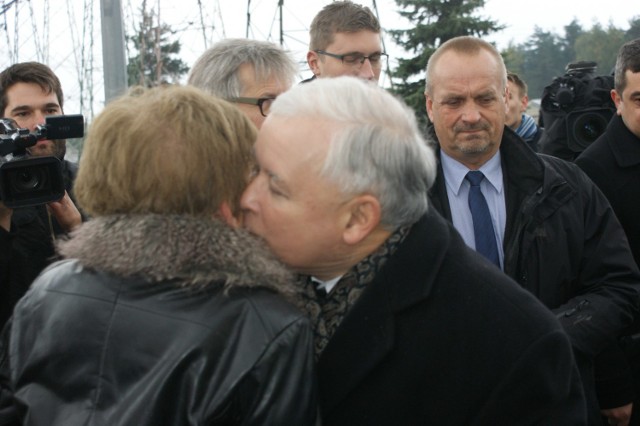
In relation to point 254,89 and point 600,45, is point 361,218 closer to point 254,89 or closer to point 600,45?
point 254,89

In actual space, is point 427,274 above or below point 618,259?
above

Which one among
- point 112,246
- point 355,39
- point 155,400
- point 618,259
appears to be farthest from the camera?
point 355,39

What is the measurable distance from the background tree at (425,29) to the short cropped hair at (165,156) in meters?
23.1

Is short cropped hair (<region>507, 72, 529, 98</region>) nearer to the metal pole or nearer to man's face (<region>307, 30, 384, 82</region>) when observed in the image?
man's face (<region>307, 30, 384, 82</region>)

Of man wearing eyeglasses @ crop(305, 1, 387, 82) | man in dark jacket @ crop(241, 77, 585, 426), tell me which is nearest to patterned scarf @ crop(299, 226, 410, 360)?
man in dark jacket @ crop(241, 77, 585, 426)

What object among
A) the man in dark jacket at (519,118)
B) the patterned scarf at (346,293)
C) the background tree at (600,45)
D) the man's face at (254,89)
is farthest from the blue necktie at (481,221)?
the background tree at (600,45)

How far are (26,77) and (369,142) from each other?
2938 mm

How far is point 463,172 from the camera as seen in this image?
3.49 meters

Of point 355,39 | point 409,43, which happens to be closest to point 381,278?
point 355,39

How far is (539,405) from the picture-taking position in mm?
2000

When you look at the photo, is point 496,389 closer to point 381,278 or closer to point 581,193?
point 381,278

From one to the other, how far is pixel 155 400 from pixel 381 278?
0.65 m

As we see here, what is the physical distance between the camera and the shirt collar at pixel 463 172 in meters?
3.46

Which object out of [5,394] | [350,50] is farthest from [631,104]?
[5,394]
